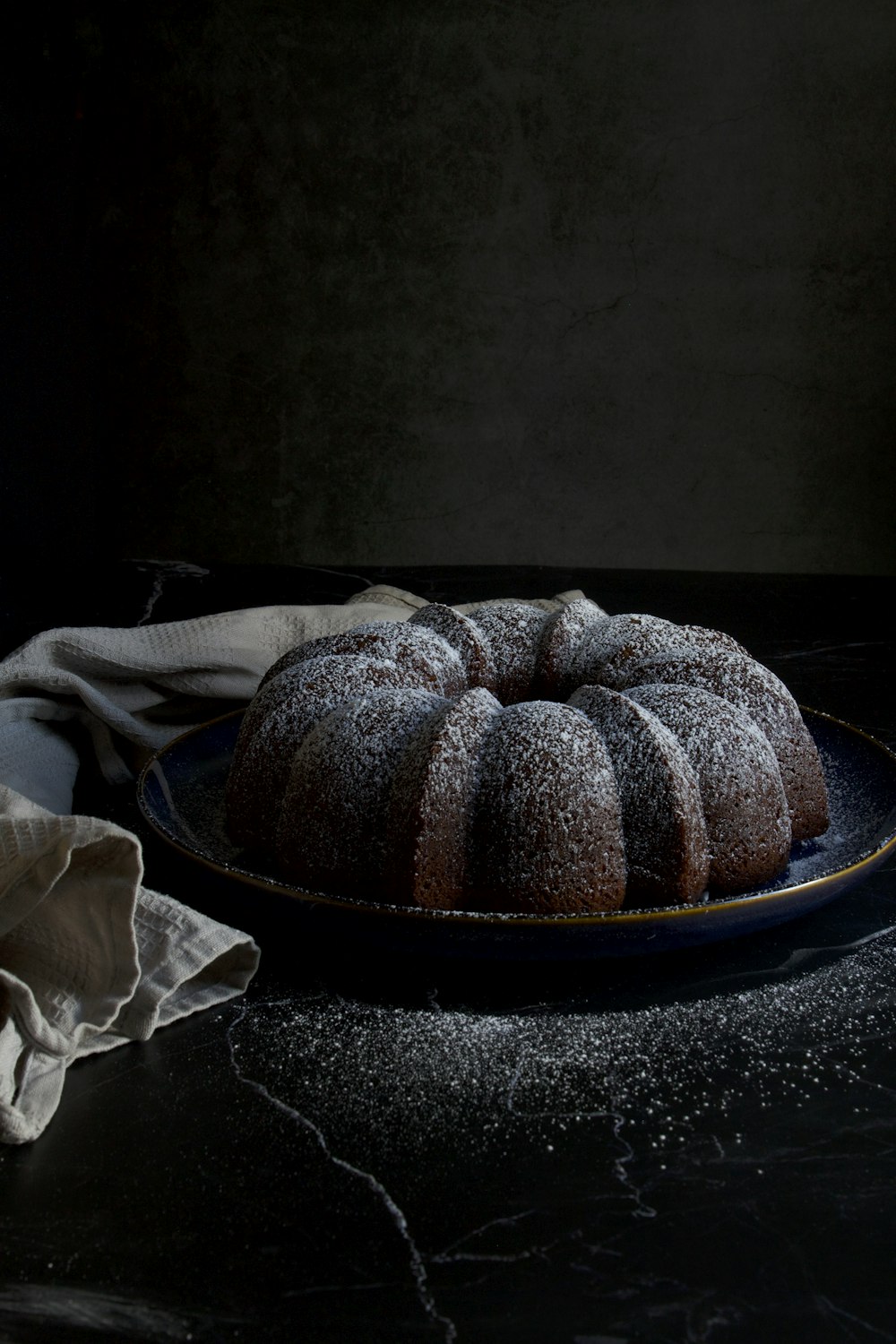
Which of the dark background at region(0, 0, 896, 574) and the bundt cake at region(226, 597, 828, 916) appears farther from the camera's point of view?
the dark background at region(0, 0, 896, 574)

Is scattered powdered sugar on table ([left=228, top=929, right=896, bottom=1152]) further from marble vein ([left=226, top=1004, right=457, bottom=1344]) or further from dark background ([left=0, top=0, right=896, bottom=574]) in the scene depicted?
dark background ([left=0, top=0, right=896, bottom=574])

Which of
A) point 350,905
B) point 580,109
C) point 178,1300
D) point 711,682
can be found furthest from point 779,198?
point 178,1300

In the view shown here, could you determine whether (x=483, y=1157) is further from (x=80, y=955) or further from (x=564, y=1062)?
(x=80, y=955)

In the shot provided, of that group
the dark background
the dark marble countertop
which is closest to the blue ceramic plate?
the dark marble countertop

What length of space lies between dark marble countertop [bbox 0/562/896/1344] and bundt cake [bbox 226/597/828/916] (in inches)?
2.3

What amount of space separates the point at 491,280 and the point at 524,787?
2.80 metres

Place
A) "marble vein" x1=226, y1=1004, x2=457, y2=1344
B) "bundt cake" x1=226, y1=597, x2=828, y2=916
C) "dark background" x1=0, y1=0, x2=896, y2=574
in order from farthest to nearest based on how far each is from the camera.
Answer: "dark background" x1=0, y1=0, x2=896, y2=574 < "bundt cake" x1=226, y1=597, x2=828, y2=916 < "marble vein" x1=226, y1=1004, x2=457, y2=1344

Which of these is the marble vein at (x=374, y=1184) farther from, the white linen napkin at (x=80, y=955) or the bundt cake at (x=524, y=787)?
the bundt cake at (x=524, y=787)

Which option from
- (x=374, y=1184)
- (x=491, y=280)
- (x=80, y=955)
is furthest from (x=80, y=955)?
(x=491, y=280)

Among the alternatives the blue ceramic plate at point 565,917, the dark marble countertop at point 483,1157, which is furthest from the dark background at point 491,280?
the dark marble countertop at point 483,1157

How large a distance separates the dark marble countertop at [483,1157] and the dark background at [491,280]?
248 cm

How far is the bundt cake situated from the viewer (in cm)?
81

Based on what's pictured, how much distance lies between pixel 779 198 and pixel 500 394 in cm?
92

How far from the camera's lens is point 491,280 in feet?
11.0
